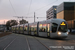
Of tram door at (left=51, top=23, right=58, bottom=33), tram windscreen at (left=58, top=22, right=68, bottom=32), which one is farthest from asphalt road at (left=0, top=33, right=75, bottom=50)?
tram door at (left=51, top=23, right=58, bottom=33)

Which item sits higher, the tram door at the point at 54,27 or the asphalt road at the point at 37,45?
the tram door at the point at 54,27

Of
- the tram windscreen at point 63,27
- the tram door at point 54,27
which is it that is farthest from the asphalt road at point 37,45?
the tram door at point 54,27

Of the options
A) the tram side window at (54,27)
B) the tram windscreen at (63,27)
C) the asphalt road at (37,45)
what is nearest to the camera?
the asphalt road at (37,45)

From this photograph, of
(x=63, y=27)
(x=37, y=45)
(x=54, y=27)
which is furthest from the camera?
(x=54, y=27)

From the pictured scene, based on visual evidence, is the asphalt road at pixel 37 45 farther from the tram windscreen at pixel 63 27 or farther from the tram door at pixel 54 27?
the tram door at pixel 54 27

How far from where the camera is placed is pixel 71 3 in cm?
7125

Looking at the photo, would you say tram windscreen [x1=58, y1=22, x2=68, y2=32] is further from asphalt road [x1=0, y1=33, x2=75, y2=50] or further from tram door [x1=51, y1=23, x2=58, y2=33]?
asphalt road [x1=0, y1=33, x2=75, y2=50]

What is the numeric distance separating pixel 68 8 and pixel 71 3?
3145 millimetres

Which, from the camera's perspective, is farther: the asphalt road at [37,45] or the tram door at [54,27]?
the tram door at [54,27]

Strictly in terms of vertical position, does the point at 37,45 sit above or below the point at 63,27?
below

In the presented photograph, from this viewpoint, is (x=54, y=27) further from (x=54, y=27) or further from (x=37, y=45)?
(x=37, y=45)

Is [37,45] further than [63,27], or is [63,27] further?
[63,27]

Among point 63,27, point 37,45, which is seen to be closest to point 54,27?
point 63,27

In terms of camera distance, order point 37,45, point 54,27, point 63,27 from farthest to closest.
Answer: point 54,27 < point 63,27 < point 37,45
